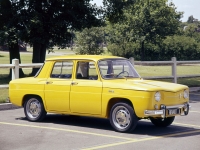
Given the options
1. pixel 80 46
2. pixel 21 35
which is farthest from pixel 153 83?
pixel 80 46

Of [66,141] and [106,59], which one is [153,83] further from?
[66,141]

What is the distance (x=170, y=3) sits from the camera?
6022 cm

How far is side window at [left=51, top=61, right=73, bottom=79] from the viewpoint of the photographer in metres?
11.4

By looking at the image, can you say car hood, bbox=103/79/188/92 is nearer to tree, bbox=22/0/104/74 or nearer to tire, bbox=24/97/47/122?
tire, bbox=24/97/47/122

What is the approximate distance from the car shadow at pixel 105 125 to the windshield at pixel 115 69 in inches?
48.4

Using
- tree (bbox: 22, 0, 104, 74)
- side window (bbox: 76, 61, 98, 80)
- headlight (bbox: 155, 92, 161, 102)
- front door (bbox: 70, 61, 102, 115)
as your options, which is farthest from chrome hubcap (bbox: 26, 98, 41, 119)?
tree (bbox: 22, 0, 104, 74)

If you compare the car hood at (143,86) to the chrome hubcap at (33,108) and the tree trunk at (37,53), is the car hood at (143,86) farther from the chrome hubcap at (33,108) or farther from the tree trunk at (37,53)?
the tree trunk at (37,53)

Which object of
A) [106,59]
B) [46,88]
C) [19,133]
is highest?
[106,59]

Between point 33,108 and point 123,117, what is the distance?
8.86 feet

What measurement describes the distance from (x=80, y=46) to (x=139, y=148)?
4418 cm

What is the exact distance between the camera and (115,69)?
11.1 metres

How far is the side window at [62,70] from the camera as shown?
11352 millimetres

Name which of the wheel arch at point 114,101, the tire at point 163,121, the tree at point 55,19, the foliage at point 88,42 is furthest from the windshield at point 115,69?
the foliage at point 88,42

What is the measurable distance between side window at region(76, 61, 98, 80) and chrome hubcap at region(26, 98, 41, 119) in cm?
136
